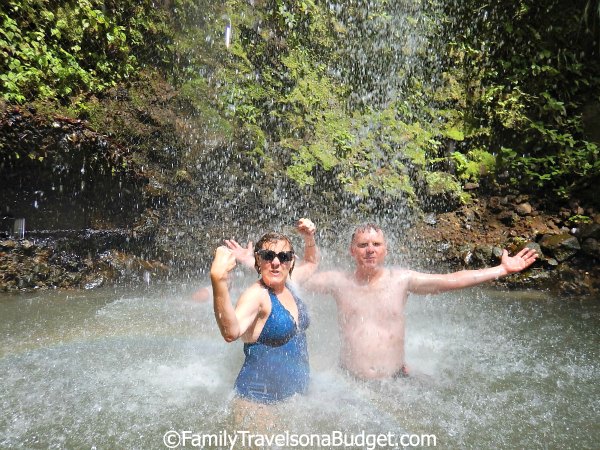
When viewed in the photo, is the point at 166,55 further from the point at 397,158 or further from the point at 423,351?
the point at 423,351

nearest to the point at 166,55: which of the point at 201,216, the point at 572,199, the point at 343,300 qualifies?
the point at 201,216

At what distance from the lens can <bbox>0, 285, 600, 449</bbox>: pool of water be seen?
286 centimetres

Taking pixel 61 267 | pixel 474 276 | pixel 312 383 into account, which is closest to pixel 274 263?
pixel 312 383

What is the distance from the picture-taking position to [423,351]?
4418 mm

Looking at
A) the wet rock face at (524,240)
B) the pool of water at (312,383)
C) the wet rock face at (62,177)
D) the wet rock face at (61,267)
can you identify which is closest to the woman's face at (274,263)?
the pool of water at (312,383)

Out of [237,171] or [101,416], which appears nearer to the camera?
[101,416]

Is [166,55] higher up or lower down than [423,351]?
higher up

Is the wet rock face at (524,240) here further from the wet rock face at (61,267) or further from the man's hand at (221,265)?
the man's hand at (221,265)

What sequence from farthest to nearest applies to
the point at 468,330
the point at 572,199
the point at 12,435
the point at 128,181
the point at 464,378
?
the point at 572,199 < the point at 128,181 < the point at 468,330 < the point at 464,378 < the point at 12,435

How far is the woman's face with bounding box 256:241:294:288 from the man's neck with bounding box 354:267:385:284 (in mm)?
1002

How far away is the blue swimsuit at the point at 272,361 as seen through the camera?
281 centimetres

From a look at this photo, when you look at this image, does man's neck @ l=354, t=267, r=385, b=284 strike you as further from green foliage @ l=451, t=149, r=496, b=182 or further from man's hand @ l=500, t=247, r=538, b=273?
green foliage @ l=451, t=149, r=496, b=182

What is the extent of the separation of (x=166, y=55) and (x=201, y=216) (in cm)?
236

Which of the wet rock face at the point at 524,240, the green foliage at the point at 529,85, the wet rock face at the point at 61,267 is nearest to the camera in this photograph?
the wet rock face at the point at 61,267
